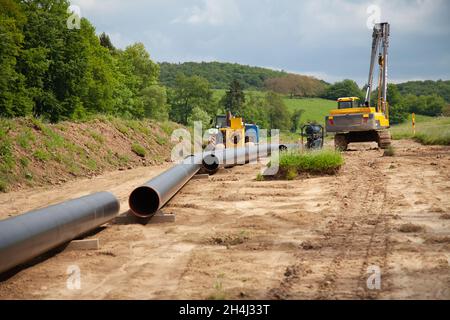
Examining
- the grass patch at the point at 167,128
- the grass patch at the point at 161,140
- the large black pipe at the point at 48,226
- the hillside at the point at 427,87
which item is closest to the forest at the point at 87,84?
the grass patch at the point at 161,140

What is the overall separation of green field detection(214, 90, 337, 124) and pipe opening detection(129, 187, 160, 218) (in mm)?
90791

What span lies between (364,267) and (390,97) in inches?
3547

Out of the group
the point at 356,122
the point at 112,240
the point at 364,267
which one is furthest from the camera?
the point at 356,122

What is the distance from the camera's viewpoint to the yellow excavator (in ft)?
85.5

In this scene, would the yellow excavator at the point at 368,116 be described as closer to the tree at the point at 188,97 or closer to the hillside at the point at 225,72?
the tree at the point at 188,97

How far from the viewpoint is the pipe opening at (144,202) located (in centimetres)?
1020

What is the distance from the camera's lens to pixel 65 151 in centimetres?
2095

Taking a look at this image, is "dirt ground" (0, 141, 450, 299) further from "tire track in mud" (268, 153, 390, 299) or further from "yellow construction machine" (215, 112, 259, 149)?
"yellow construction machine" (215, 112, 259, 149)

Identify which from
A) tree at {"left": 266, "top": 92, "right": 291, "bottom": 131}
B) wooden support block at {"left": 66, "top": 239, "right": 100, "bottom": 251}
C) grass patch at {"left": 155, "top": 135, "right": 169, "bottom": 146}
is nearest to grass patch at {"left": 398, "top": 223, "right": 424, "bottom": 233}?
wooden support block at {"left": 66, "top": 239, "right": 100, "bottom": 251}

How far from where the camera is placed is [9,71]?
37875mm

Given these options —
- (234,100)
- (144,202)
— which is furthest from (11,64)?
(234,100)
